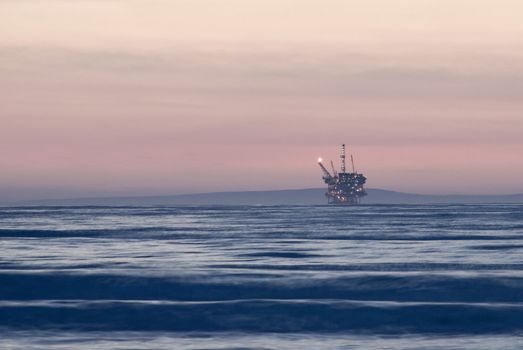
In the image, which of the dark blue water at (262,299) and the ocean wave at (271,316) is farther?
the ocean wave at (271,316)

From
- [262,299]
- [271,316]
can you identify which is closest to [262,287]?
[262,299]

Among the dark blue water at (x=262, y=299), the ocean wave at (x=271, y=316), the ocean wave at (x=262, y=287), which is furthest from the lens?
the ocean wave at (x=262, y=287)

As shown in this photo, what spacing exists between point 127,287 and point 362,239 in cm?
3468

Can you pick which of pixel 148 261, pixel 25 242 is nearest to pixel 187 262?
pixel 148 261

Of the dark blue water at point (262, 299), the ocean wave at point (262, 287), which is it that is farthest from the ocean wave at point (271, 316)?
the ocean wave at point (262, 287)

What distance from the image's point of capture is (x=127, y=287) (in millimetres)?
33438

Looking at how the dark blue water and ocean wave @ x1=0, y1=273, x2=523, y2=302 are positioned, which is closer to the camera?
the dark blue water

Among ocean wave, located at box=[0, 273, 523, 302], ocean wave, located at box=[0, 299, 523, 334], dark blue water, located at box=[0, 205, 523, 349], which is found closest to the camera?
dark blue water, located at box=[0, 205, 523, 349]

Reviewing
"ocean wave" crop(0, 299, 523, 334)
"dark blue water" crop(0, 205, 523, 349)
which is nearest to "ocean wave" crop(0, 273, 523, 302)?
"dark blue water" crop(0, 205, 523, 349)

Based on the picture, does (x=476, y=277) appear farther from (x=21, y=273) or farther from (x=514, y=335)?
(x=21, y=273)

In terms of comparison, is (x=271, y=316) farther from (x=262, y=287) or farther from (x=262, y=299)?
(x=262, y=287)

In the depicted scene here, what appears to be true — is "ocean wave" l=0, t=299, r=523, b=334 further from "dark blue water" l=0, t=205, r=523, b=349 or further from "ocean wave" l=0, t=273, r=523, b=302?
"ocean wave" l=0, t=273, r=523, b=302

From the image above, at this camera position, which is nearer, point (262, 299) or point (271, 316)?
point (271, 316)

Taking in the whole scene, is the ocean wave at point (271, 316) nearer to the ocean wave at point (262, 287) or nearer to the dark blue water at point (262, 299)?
the dark blue water at point (262, 299)
